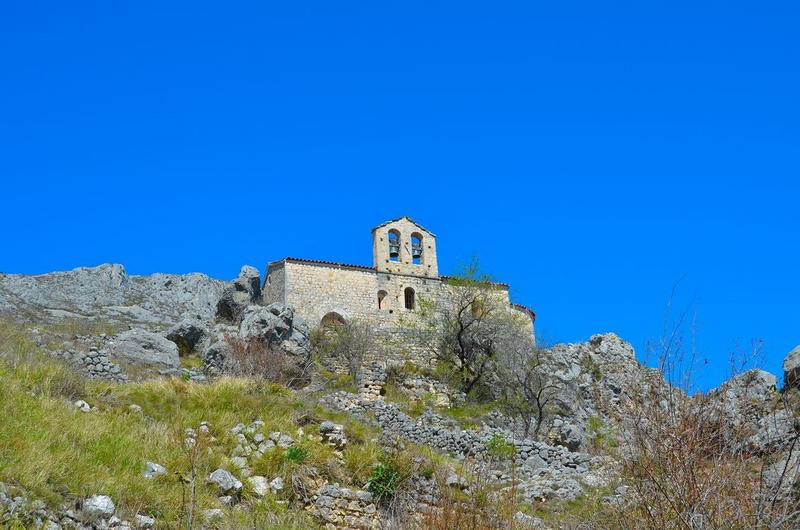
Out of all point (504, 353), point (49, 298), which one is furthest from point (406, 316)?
point (49, 298)

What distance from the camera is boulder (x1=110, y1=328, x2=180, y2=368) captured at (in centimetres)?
2248

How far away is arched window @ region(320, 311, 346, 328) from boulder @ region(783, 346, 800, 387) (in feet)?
63.9

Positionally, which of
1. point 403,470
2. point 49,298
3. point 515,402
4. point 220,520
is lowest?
point 220,520

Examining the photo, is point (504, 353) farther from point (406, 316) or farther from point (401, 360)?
point (406, 316)

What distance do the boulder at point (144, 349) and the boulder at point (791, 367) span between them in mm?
16016

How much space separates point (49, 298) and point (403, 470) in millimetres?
23893

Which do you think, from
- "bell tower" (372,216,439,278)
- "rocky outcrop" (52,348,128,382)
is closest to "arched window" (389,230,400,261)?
"bell tower" (372,216,439,278)

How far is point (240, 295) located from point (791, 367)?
24071mm

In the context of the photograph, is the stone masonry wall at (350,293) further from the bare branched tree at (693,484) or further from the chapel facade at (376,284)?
the bare branched tree at (693,484)

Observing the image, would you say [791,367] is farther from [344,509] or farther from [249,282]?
[249,282]

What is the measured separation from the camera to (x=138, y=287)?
36.8 m

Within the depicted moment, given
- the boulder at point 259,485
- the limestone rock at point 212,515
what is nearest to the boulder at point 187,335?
the boulder at point 259,485

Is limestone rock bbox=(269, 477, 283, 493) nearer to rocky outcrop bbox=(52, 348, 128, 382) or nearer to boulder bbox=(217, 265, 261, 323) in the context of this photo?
rocky outcrop bbox=(52, 348, 128, 382)

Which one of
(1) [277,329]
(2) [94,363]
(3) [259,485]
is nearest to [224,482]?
Answer: (3) [259,485]
